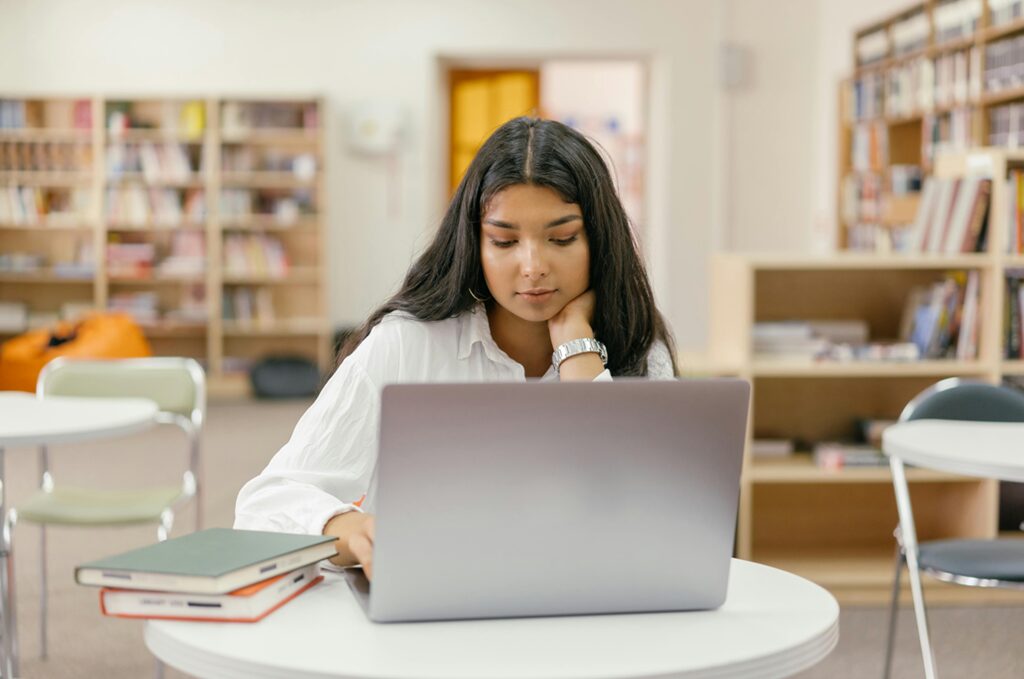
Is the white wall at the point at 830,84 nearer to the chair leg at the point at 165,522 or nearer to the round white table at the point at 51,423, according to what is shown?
the chair leg at the point at 165,522

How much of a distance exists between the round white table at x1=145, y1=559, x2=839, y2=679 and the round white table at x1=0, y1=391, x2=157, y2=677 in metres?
1.57

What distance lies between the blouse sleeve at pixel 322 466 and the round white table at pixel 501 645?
0.19 meters

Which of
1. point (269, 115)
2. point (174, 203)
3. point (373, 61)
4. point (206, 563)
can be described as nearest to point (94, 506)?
point (206, 563)

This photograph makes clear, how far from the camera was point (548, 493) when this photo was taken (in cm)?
107

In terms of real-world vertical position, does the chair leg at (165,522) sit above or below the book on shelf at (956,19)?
below

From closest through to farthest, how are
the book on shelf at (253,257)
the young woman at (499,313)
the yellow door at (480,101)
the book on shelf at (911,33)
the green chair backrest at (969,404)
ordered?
the young woman at (499,313) < the green chair backrest at (969,404) < the book on shelf at (911,33) < the book on shelf at (253,257) < the yellow door at (480,101)

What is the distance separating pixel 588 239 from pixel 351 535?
60 centimetres

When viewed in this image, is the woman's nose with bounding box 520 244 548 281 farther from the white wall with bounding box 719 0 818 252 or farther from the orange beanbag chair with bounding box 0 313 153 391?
the white wall with bounding box 719 0 818 252

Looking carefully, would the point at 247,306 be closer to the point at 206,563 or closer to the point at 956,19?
the point at 956,19

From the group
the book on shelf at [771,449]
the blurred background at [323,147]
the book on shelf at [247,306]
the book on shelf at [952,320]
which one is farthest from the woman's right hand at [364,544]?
the book on shelf at [247,306]

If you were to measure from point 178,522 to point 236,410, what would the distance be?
2.99m

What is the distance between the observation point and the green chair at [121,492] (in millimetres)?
3133

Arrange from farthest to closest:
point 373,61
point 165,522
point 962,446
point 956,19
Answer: point 373,61 → point 956,19 → point 165,522 → point 962,446

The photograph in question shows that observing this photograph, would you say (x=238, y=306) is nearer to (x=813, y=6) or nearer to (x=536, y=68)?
(x=536, y=68)
